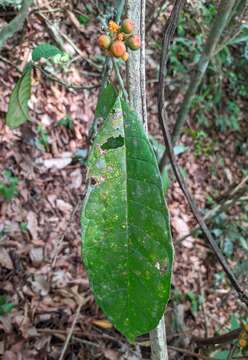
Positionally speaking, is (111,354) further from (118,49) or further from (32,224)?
(118,49)

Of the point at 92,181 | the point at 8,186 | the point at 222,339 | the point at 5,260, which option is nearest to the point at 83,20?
the point at 8,186

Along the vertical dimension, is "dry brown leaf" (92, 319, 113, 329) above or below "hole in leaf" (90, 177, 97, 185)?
below

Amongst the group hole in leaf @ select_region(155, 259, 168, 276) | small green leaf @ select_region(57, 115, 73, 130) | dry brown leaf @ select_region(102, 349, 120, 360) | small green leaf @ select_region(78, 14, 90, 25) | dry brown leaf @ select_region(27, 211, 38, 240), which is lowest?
dry brown leaf @ select_region(102, 349, 120, 360)

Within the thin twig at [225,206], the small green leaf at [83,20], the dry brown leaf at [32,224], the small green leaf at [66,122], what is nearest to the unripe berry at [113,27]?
the thin twig at [225,206]

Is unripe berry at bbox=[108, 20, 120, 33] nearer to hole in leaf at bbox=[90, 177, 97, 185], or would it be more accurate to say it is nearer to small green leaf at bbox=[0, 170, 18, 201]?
hole in leaf at bbox=[90, 177, 97, 185]

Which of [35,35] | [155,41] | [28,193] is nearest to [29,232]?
[28,193]

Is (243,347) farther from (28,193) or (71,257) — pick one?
(28,193)

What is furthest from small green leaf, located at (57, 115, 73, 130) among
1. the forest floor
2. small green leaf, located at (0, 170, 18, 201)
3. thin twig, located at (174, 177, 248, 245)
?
thin twig, located at (174, 177, 248, 245)

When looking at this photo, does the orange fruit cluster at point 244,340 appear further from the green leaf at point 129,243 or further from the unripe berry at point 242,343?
the green leaf at point 129,243

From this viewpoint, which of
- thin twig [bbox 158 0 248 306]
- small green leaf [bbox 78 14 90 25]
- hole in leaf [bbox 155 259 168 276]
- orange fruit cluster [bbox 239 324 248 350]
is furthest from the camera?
small green leaf [bbox 78 14 90 25]
